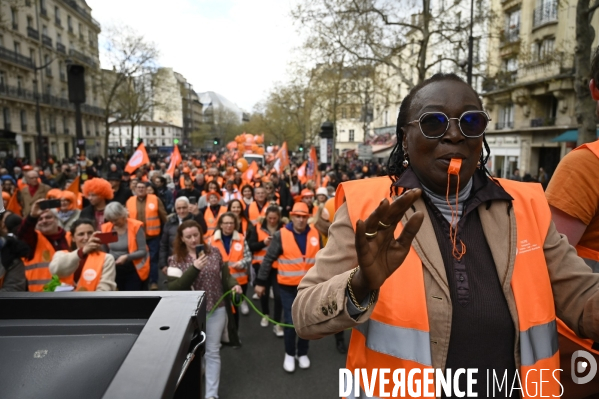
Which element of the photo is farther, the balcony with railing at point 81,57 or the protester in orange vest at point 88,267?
the balcony with railing at point 81,57

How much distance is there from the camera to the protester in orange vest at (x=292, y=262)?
15.5 ft

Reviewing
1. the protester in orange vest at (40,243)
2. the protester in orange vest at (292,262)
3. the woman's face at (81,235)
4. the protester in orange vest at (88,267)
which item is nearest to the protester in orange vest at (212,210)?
the protester in orange vest at (292,262)

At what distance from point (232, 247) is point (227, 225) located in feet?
0.96

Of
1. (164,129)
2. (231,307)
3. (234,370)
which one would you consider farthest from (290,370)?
(164,129)

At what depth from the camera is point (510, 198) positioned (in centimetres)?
153

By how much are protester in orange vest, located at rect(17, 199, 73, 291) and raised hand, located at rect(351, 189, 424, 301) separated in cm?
351

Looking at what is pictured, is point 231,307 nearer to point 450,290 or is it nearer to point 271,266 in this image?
point 271,266

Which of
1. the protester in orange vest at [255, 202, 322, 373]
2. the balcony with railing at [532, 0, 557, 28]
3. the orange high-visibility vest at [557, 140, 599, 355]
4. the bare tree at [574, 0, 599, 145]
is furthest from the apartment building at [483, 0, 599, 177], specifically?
the orange high-visibility vest at [557, 140, 599, 355]

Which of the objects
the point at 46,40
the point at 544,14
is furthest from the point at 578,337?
the point at 46,40

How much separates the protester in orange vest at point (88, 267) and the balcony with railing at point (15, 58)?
39.4 meters

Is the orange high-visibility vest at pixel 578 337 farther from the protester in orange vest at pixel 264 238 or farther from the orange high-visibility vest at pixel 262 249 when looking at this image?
the orange high-visibility vest at pixel 262 249

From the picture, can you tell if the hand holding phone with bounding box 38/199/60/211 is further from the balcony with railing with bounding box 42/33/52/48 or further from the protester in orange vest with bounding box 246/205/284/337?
the balcony with railing with bounding box 42/33/52/48

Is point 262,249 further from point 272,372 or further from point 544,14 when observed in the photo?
point 544,14

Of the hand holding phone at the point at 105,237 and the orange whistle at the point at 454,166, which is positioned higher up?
the orange whistle at the point at 454,166
